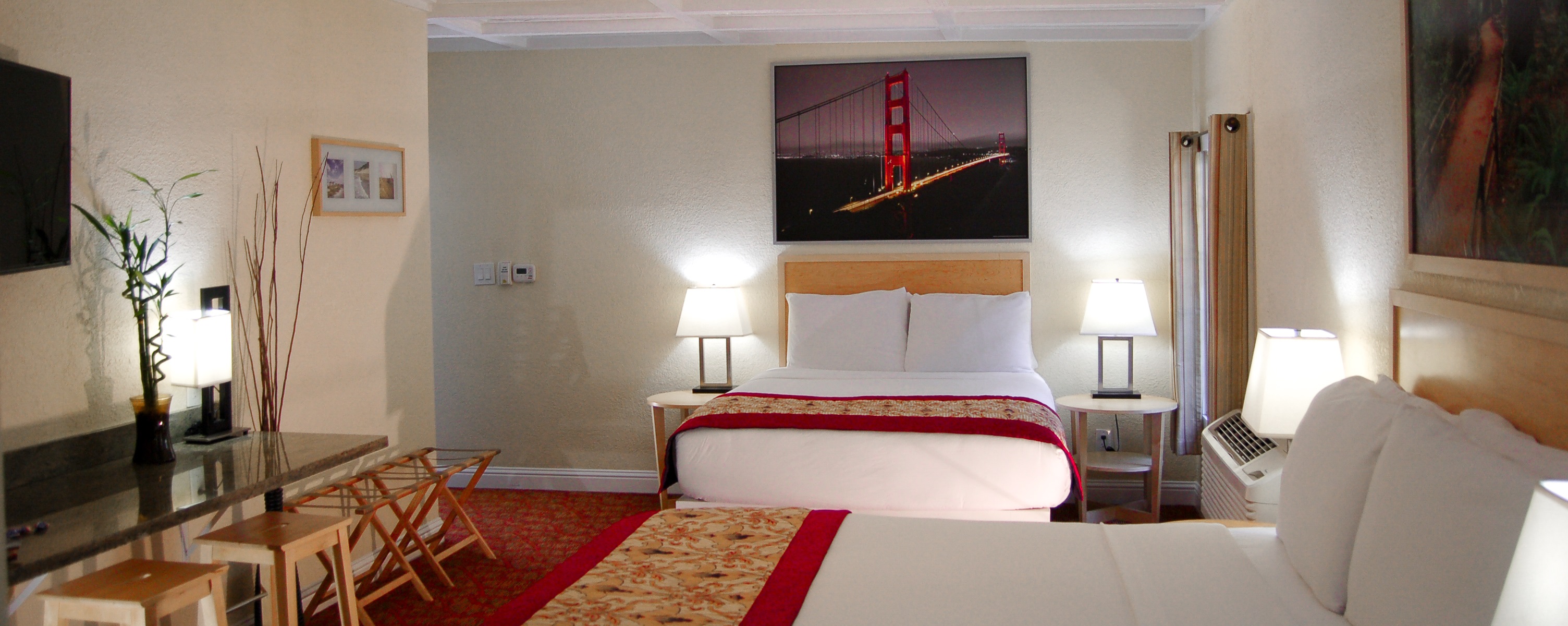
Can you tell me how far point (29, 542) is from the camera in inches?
76.7

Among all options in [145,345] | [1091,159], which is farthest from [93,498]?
[1091,159]

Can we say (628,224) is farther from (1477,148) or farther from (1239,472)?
(1477,148)

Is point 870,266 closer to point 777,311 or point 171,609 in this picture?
point 777,311

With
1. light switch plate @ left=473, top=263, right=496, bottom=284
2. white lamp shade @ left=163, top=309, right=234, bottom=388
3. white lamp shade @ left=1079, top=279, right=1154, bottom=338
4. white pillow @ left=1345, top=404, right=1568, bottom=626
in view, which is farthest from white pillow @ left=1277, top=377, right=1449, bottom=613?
light switch plate @ left=473, top=263, right=496, bottom=284

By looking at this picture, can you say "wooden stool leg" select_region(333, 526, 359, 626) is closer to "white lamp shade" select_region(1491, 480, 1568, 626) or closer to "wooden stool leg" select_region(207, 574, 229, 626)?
"wooden stool leg" select_region(207, 574, 229, 626)

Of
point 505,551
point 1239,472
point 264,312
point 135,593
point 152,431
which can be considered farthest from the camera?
point 505,551


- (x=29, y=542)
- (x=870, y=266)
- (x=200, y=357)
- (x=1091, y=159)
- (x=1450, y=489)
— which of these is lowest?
(x=29, y=542)

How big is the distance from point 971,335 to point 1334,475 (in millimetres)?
2618

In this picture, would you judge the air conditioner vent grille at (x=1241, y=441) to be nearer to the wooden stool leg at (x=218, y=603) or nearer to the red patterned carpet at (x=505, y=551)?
the red patterned carpet at (x=505, y=551)

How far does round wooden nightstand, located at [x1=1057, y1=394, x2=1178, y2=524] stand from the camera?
426 centimetres

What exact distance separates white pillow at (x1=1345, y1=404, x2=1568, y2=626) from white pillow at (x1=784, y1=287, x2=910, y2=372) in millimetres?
2883

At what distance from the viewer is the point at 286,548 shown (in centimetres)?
262

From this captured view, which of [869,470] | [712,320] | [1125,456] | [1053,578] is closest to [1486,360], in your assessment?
[1053,578]

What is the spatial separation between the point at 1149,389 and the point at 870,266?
152 centimetres
